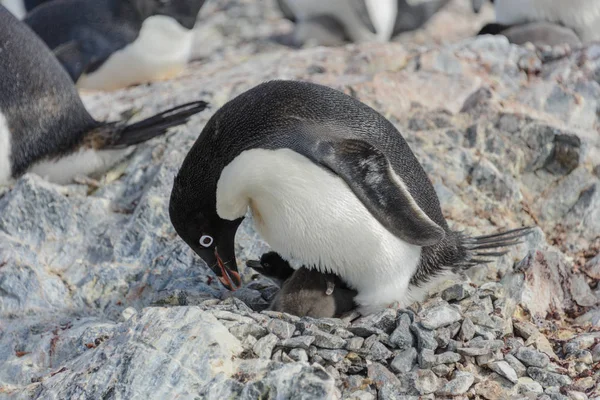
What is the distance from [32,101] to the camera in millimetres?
5176

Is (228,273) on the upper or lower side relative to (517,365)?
lower

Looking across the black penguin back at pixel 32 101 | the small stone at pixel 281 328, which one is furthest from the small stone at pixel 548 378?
the black penguin back at pixel 32 101

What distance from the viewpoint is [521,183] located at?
5.06 meters

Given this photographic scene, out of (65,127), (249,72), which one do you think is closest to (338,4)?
(249,72)

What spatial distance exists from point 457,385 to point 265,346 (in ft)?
2.16

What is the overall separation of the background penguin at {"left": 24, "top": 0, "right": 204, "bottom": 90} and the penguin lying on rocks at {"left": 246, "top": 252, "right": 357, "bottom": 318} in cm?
368

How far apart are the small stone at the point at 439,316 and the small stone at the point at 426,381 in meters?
0.20

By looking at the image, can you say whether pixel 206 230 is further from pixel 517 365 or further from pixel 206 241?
pixel 517 365

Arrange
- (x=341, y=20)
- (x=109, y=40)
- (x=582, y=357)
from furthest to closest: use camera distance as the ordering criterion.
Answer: (x=341, y=20) → (x=109, y=40) → (x=582, y=357)

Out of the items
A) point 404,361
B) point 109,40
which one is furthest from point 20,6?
point 404,361

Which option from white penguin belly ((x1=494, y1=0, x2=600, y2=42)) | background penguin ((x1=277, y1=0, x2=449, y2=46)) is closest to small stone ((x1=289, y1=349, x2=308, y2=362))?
white penguin belly ((x1=494, y1=0, x2=600, y2=42))

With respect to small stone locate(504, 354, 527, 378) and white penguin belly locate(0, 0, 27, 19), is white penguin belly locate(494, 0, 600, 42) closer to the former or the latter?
small stone locate(504, 354, 527, 378)

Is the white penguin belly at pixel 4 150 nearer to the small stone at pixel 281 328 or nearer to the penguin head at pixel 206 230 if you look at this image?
the penguin head at pixel 206 230

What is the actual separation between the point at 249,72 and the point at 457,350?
346cm
